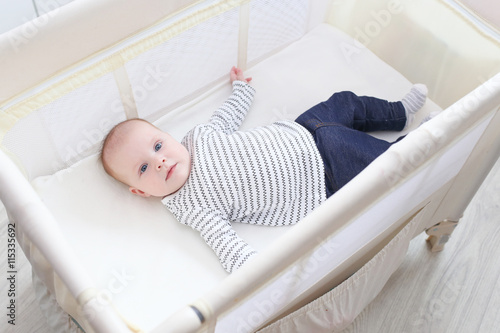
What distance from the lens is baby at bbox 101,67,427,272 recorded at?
42.1 inches

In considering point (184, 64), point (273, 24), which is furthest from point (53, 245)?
point (273, 24)

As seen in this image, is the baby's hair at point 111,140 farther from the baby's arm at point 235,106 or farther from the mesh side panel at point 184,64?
the baby's arm at point 235,106

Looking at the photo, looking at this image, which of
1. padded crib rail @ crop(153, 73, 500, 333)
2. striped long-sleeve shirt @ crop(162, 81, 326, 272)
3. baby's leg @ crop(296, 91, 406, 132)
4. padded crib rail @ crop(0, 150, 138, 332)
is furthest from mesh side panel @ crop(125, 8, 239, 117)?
padded crib rail @ crop(153, 73, 500, 333)

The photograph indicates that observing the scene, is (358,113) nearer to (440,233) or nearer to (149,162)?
(440,233)

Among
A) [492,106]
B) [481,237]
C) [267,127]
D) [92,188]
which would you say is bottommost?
[481,237]

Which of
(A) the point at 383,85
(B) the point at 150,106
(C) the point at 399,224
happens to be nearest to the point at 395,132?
(A) the point at 383,85

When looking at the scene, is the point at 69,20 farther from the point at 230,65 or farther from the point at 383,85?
the point at 383,85

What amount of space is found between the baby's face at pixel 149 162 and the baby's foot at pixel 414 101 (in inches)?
21.1

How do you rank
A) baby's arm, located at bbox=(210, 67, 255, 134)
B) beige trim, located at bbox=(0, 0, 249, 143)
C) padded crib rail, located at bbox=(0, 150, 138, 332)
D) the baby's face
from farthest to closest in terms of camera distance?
baby's arm, located at bbox=(210, 67, 255, 134)
the baby's face
beige trim, located at bbox=(0, 0, 249, 143)
padded crib rail, located at bbox=(0, 150, 138, 332)

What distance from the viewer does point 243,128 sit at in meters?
1.28

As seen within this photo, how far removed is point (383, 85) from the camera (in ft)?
4.51

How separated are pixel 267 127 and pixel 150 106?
0.26m

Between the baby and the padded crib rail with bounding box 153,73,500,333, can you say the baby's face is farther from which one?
the padded crib rail with bounding box 153,73,500,333

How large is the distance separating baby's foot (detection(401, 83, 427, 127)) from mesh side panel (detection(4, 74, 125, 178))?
0.64 meters
